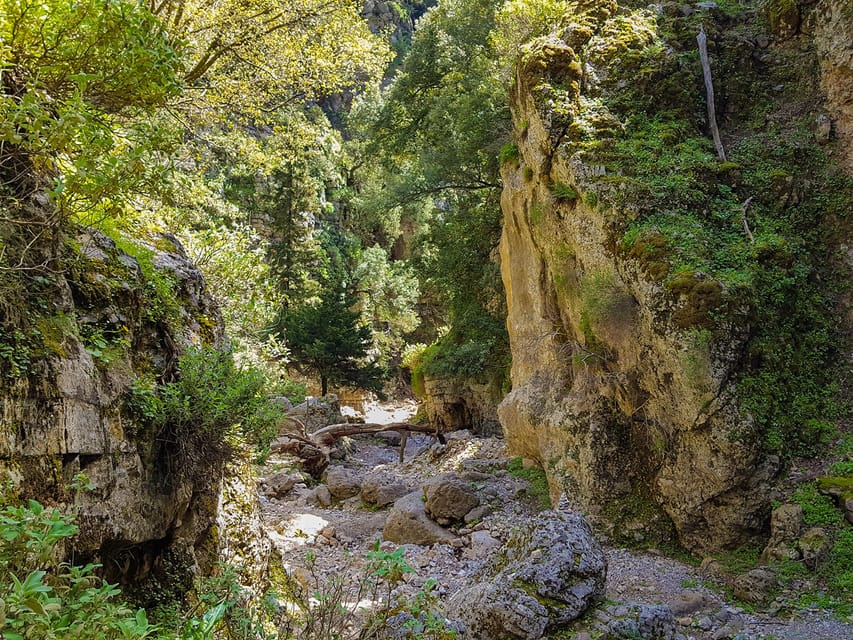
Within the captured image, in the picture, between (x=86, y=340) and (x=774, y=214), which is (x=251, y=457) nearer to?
(x=86, y=340)

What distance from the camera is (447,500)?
31.7 feet

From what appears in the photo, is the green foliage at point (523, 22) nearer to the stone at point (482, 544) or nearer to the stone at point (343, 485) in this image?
the stone at point (482, 544)

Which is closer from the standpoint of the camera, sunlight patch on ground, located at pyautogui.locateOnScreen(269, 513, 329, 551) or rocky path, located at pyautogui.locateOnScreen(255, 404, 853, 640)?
rocky path, located at pyautogui.locateOnScreen(255, 404, 853, 640)

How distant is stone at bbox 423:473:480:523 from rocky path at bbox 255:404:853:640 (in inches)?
8.6

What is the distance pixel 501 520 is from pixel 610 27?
9.23 metres

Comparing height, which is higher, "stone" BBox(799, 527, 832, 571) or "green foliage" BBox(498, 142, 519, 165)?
"green foliage" BBox(498, 142, 519, 165)

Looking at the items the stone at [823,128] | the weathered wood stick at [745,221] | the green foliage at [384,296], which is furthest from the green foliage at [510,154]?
the green foliage at [384,296]

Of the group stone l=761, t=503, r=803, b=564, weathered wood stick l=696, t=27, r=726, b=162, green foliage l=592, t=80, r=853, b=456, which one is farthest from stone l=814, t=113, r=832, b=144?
stone l=761, t=503, r=803, b=564

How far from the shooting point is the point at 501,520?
9.46 metres

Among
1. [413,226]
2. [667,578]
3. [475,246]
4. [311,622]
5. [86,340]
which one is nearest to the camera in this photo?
[311,622]

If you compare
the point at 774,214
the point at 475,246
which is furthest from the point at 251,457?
the point at 475,246

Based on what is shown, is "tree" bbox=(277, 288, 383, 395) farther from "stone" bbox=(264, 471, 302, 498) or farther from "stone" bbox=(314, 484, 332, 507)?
"stone" bbox=(314, 484, 332, 507)

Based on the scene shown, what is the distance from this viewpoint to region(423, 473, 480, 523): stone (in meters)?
9.55

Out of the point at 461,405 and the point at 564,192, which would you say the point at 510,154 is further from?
the point at 461,405
